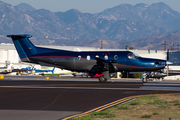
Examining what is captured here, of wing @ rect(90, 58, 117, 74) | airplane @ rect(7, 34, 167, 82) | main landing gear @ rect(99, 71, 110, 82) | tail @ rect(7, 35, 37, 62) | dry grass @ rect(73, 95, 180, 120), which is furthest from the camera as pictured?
tail @ rect(7, 35, 37, 62)

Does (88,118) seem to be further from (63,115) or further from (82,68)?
(82,68)

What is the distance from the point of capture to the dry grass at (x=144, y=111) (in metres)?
13.2

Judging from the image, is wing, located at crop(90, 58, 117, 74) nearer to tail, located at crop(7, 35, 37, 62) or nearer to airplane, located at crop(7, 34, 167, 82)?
airplane, located at crop(7, 34, 167, 82)

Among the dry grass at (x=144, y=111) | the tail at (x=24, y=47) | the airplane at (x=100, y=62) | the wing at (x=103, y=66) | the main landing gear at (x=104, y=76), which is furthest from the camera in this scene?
the tail at (x=24, y=47)

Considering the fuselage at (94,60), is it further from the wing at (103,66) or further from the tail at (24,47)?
the tail at (24,47)

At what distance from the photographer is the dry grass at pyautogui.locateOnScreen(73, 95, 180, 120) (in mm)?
13156

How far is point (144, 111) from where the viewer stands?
14.9 meters

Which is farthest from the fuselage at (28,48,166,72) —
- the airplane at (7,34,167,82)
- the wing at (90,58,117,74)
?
the wing at (90,58,117,74)

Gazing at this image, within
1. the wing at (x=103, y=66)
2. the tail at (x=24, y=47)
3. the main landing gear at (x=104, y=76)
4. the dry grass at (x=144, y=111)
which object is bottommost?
the dry grass at (x=144, y=111)

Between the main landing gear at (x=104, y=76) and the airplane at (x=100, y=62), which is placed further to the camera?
the main landing gear at (x=104, y=76)

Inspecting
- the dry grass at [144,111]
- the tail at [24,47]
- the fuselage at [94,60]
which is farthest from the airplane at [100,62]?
the dry grass at [144,111]

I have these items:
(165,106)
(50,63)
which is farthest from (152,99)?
(50,63)

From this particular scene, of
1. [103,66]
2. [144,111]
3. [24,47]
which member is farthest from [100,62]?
[144,111]

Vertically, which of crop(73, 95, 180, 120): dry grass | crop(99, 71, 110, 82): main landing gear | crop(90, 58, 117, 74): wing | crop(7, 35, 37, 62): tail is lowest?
crop(73, 95, 180, 120): dry grass
